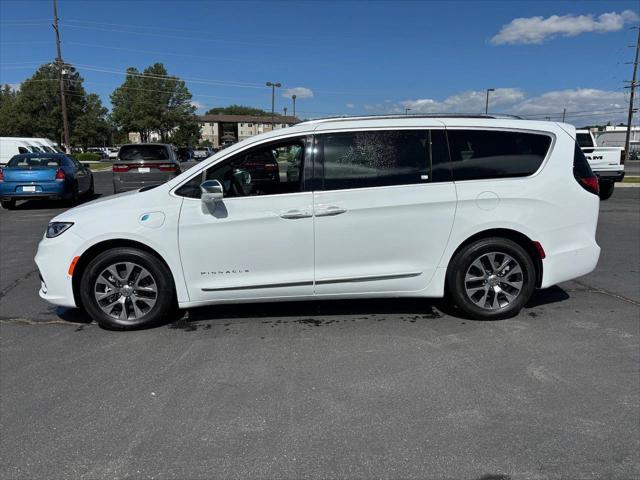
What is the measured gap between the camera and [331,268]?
4.34 m

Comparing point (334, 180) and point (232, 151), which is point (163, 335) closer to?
point (232, 151)

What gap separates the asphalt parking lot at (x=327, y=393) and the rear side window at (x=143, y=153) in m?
9.42

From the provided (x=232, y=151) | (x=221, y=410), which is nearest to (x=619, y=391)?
(x=221, y=410)

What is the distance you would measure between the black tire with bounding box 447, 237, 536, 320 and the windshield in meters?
12.3

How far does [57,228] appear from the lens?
4.37 meters

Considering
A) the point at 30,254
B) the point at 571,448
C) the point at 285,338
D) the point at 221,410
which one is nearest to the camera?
the point at 571,448

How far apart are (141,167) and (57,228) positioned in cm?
989

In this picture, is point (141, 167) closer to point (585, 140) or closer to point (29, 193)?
point (29, 193)

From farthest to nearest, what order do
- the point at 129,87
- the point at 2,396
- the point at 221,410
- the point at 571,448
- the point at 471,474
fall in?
the point at 129,87
the point at 2,396
the point at 221,410
the point at 571,448
the point at 471,474

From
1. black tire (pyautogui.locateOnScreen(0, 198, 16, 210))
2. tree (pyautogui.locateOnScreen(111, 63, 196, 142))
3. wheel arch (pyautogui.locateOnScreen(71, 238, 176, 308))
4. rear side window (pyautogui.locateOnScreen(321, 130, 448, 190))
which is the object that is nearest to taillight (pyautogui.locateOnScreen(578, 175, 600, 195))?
rear side window (pyautogui.locateOnScreen(321, 130, 448, 190))

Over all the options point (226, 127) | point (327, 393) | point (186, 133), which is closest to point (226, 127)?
point (226, 127)

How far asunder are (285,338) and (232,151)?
1733mm

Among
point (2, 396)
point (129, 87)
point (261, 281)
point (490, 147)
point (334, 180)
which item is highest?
point (129, 87)

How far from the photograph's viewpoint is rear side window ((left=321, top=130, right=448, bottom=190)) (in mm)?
4324
